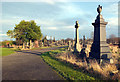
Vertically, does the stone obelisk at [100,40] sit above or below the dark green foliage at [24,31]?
below

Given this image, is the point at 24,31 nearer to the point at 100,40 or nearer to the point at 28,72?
the point at 28,72

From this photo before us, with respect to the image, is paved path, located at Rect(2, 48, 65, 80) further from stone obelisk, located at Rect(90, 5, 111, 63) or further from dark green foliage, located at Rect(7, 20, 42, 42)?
dark green foliage, located at Rect(7, 20, 42, 42)

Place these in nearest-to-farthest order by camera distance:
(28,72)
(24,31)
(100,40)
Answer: (28,72)
(100,40)
(24,31)

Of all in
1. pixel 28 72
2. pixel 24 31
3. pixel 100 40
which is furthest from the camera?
pixel 24 31

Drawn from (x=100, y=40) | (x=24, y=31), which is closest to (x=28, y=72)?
(x=100, y=40)

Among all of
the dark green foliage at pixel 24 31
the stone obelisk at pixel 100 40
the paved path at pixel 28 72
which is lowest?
the paved path at pixel 28 72

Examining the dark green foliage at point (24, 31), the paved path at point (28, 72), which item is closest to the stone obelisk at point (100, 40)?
the paved path at point (28, 72)

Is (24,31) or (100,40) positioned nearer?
(100,40)

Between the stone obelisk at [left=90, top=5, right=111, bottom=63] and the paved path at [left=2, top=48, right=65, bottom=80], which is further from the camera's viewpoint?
the stone obelisk at [left=90, top=5, right=111, bottom=63]

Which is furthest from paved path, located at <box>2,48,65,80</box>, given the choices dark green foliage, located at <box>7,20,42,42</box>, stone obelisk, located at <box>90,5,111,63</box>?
dark green foliage, located at <box>7,20,42,42</box>

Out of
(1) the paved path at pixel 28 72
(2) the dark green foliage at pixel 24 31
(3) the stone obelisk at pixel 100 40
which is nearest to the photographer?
(1) the paved path at pixel 28 72

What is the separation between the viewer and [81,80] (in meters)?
3.95

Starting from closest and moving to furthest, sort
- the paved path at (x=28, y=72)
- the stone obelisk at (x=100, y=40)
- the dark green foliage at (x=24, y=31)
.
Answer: the paved path at (x=28, y=72)
the stone obelisk at (x=100, y=40)
the dark green foliage at (x=24, y=31)

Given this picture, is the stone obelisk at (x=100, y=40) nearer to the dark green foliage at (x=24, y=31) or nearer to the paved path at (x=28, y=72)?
the paved path at (x=28, y=72)
